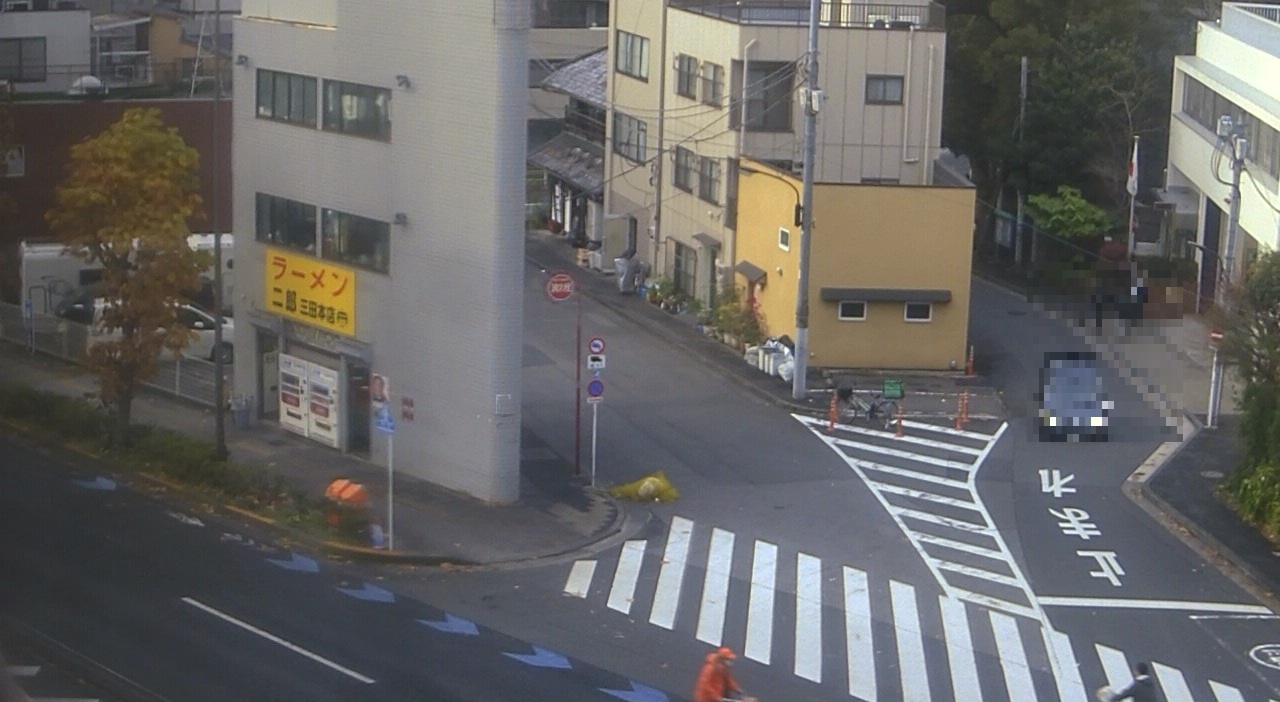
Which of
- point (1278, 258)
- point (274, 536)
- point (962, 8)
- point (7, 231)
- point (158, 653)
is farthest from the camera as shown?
point (962, 8)

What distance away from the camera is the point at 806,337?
110 feet

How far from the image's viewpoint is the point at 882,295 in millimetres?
35094

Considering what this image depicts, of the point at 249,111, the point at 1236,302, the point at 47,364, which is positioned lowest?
the point at 47,364

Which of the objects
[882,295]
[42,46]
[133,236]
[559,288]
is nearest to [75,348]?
[133,236]

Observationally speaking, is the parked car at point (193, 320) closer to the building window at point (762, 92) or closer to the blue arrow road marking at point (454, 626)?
the building window at point (762, 92)

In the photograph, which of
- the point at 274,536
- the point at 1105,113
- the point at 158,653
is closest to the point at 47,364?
the point at 274,536

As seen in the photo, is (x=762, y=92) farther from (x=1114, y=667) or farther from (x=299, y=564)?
(x=1114, y=667)

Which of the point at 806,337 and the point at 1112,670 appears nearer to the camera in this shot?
the point at 1112,670

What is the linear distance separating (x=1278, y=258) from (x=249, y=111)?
16.7m

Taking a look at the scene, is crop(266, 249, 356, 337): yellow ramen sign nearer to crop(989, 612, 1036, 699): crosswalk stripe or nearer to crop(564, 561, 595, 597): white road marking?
crop(564, 561, 595, 597): white road marking

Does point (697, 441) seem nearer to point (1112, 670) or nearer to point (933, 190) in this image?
point (933, 190)

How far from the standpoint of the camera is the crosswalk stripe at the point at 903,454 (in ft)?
95.1

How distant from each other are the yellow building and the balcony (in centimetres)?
575

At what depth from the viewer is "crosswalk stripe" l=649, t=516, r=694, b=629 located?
21.0 metres
